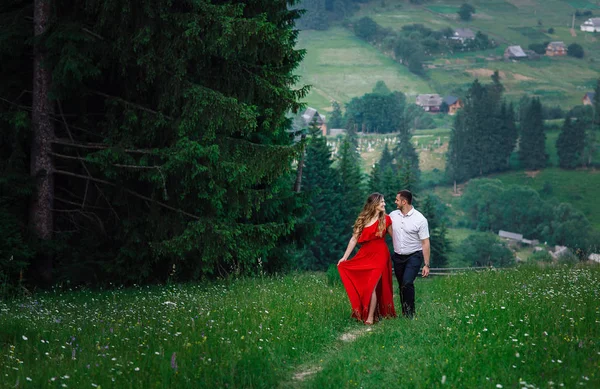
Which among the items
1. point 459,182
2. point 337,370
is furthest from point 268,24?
point 459,182

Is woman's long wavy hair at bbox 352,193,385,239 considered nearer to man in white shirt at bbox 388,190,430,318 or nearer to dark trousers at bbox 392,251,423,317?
man in white shirt at bbox 388,190,430,318

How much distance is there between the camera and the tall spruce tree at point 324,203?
2410 inches

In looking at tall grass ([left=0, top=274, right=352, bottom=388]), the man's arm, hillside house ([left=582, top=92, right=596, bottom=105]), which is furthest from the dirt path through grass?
hillside house ([left=582, top=92, right=596, bottom=105])

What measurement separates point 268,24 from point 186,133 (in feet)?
8.59

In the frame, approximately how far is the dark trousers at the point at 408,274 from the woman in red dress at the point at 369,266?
174mm

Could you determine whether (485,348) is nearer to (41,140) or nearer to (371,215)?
(371,215)

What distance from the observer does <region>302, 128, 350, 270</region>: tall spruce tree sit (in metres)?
61.2

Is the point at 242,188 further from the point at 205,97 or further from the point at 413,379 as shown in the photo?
the point at 413,379

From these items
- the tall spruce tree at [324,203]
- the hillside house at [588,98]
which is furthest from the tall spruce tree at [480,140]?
the tall spruce tree at [324,203]

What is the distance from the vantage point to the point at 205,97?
14070 mm

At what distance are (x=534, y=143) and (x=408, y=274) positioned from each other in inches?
5935

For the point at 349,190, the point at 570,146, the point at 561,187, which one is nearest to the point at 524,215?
the point at 561,187

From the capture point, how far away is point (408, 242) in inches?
419

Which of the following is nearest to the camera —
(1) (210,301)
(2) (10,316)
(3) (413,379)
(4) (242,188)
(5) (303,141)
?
(3) (413,379)
